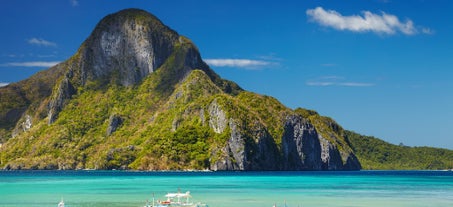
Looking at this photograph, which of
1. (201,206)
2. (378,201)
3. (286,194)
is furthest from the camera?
(286,194)

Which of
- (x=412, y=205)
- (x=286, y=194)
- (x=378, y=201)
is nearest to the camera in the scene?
(x=412, y=205)

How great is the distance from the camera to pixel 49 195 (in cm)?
8519

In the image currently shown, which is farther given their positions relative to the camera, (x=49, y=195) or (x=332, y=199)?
(x=49, y=195)

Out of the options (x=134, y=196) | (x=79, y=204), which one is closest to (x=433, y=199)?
(x=134, y=196)

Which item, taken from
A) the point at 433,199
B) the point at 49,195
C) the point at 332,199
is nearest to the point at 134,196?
the point at 49,195

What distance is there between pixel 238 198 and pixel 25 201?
25782 millimetres

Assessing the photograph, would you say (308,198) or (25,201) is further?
(308,198)

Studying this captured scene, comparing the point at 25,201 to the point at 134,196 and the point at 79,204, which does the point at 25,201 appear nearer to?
the point at 79,204

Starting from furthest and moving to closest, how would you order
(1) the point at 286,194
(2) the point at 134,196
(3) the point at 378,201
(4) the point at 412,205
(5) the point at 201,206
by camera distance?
(1) the point at 286,194
(2) the point at 134,196
(3) the point at 378,201
(4) the point at 412,205
(5) the point at 201,206

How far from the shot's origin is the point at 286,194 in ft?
292

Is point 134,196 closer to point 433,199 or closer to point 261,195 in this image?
point 261,195

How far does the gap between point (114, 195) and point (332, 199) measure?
94.0 feet

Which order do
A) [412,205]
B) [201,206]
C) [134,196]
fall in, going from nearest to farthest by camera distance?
[201,206]
[412,205]
[134,196]

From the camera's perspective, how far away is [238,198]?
263ft
